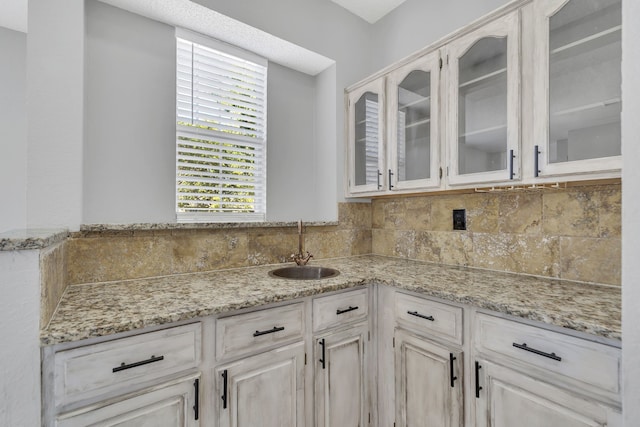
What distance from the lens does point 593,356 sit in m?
0.95

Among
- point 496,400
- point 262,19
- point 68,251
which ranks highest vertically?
point 262,19

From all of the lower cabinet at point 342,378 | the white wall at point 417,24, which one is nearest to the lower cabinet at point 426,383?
the lower cabinet at point 342,378

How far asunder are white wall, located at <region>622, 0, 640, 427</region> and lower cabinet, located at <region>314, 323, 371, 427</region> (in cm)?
101

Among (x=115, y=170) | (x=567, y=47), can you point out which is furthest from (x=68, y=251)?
(x=567, y=47)

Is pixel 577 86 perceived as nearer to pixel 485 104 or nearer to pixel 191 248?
pixel 485 104

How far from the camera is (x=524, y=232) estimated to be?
1.65 meters

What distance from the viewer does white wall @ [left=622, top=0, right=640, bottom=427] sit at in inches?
31.6

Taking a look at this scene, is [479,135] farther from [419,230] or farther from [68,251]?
[68,251]

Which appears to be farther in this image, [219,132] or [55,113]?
[219,132]

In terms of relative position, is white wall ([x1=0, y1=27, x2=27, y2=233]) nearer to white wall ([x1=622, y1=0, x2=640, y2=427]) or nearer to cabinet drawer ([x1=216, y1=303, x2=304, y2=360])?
cabinet drawer ([x1=216, y1=303, x2=304, y2=360])

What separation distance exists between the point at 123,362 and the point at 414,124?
1.84 m

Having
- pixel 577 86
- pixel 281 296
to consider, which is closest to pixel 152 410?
pixel 281 296

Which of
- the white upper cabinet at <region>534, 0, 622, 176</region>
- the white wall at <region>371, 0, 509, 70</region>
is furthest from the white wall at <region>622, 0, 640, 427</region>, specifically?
the white wall at <region>371, 0, 509, 70</region>

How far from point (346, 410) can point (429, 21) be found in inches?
98.8
